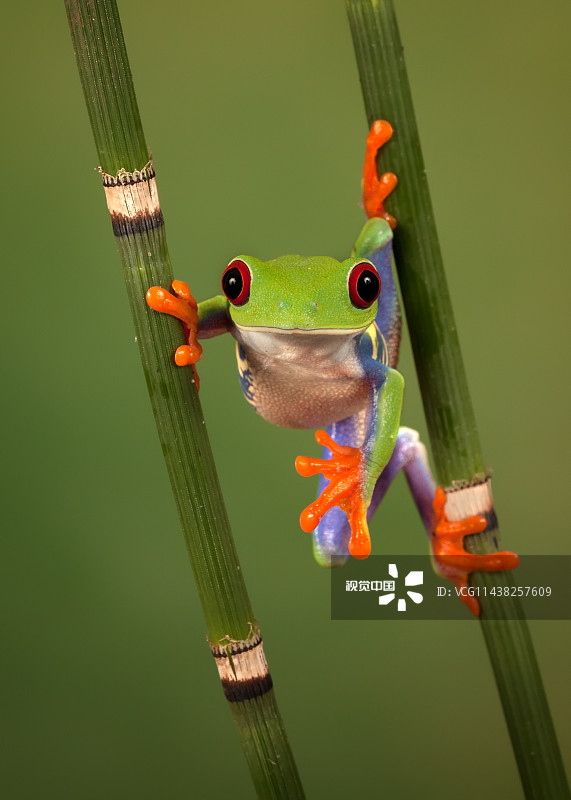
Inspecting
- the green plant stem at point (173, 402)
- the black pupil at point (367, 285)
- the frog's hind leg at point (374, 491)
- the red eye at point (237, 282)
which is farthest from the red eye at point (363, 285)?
the frog's hind leg at point (374, 491)

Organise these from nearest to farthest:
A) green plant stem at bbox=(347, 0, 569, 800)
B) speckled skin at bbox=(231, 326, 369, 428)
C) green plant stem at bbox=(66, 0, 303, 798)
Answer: green plant stem at bbox=(66, 0, 303, 798) → speckled skin at bbox=(231, 326, 369, 428) → green plant stem at bbox=(347, 0, 569, 800)

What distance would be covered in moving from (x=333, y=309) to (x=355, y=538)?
1.18 ft

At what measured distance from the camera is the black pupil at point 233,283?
4.25 ft

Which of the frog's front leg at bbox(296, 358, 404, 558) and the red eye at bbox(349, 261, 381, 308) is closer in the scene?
the red eye at bbox(349, 261, 381, 308)

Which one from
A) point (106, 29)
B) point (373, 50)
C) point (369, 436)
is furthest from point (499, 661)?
point (106, 29)

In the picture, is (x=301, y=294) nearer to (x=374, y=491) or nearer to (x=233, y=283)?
(x=233, y=283)

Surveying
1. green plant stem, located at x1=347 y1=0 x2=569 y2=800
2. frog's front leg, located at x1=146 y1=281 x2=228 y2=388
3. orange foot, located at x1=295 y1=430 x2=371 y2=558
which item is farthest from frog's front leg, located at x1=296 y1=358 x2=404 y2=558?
frog's front leg, located at x1=146 y1=281 x2=228 y2=388

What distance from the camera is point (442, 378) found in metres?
1.58

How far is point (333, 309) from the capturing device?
128 cm

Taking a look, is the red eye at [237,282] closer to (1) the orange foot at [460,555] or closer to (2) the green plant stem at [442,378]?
(2) the green plant stem at [442,378]

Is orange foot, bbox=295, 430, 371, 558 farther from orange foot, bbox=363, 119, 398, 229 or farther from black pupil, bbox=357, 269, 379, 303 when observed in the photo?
orange foot, bbox=363, 119, 398, 229

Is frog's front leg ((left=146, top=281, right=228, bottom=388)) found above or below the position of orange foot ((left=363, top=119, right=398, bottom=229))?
below

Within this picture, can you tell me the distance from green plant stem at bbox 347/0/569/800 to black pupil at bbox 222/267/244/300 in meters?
0.40

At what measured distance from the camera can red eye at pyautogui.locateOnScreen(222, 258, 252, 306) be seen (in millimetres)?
1293
